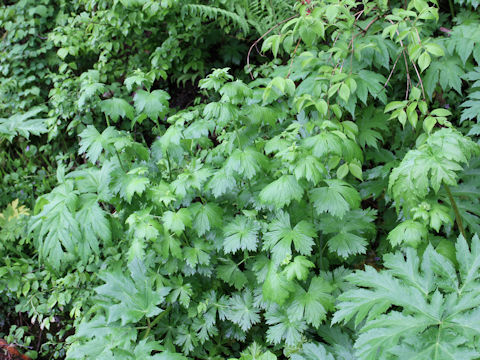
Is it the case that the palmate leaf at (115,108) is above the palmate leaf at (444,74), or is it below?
above

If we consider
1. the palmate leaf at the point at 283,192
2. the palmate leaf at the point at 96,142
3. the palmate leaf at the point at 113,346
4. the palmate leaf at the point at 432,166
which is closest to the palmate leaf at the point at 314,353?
the palmate leaf at the point at 113,346

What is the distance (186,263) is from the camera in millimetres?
2031

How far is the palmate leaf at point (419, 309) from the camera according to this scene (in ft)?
4.23

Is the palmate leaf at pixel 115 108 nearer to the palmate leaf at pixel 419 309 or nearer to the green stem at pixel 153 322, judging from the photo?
the green stem at pixel 153 322

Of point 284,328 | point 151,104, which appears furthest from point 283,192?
point 151,104

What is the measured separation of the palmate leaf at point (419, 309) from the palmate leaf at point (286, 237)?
0.27 meters

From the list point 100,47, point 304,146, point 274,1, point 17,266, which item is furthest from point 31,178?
point 304,146

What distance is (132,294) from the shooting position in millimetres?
1955

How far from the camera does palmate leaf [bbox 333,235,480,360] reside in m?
1.29

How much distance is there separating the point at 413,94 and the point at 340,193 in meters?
0.66

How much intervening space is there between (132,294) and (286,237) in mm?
793

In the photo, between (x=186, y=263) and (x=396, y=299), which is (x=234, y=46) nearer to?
(x=186, y=263)

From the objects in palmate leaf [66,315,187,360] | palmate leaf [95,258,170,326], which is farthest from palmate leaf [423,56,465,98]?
palmate leaf [66,315,187,360]

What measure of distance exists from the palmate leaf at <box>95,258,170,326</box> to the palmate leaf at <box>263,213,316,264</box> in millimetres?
563
